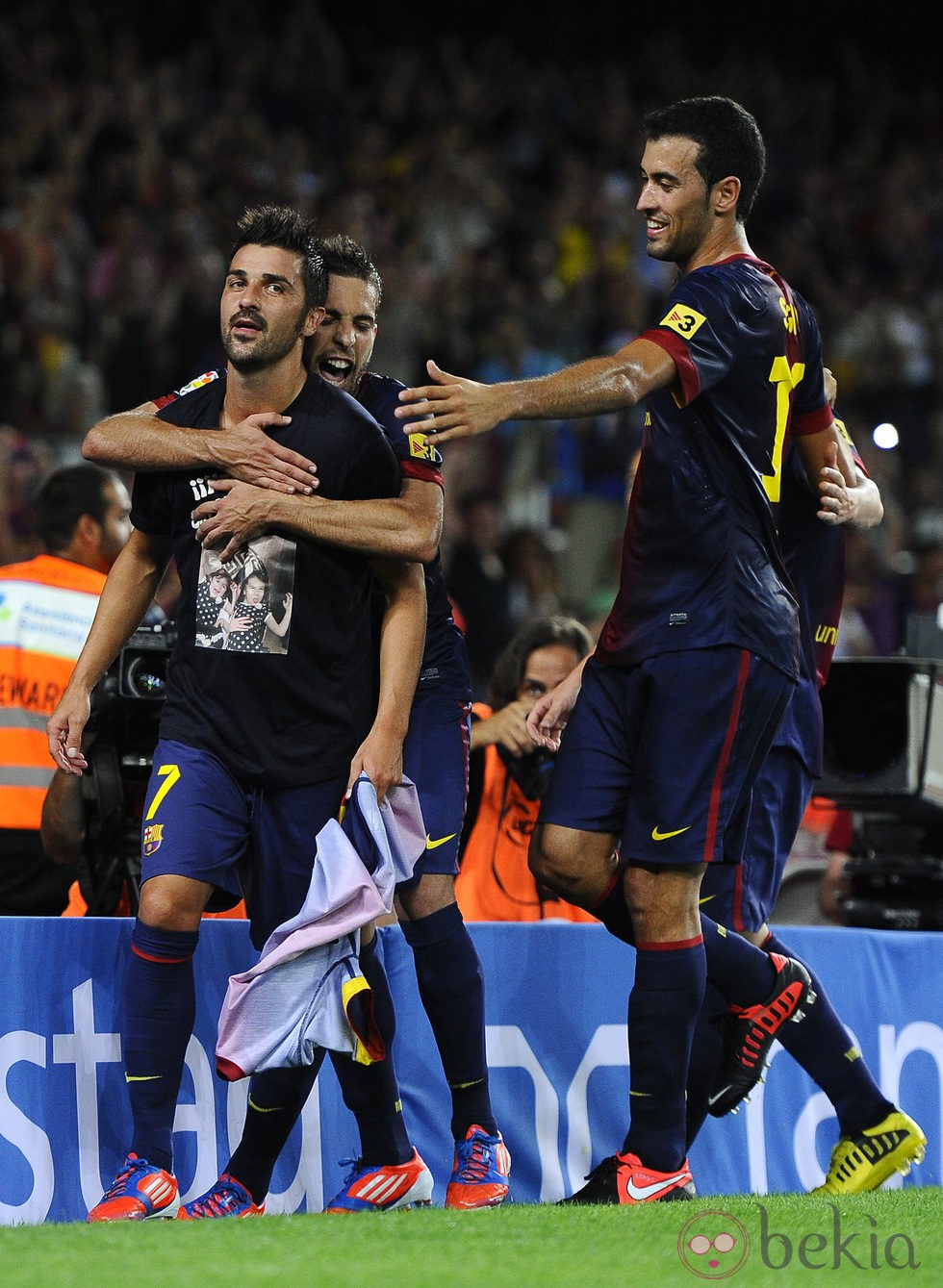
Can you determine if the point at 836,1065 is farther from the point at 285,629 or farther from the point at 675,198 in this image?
the point at 675,198

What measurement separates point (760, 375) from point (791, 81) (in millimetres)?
13218

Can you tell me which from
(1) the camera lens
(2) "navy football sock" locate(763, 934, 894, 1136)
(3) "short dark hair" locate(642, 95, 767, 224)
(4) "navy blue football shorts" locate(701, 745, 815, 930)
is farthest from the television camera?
(3) "short dark hair" locate(642, 95, 767, 224)

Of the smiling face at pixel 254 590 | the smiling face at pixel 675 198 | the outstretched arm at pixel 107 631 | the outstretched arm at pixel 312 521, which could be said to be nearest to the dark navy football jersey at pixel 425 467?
the outstretched arm at pixel 312 521

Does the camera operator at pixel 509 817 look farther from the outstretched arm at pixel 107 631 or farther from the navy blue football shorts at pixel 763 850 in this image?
the outstretched arm at pixel 107 631

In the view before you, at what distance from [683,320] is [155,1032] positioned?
1.84 metres

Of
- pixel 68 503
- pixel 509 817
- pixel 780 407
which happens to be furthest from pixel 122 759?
pixel 780 407

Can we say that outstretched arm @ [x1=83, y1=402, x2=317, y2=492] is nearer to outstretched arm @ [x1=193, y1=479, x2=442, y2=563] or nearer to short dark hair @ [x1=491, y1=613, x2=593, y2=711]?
outstretched arm @ [x1=193, y1=479, x2=442, y2=563]

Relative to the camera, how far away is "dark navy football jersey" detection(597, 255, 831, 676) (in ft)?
12.6

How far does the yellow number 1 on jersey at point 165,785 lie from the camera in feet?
12.3

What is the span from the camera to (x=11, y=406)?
32.3 feet

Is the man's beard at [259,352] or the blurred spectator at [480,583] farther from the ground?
the man's beard at [259,352]

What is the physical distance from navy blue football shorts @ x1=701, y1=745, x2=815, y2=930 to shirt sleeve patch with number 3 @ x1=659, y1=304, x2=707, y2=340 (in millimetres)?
1129

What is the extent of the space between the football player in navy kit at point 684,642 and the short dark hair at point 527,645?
184 cm

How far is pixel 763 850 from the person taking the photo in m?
4.41
